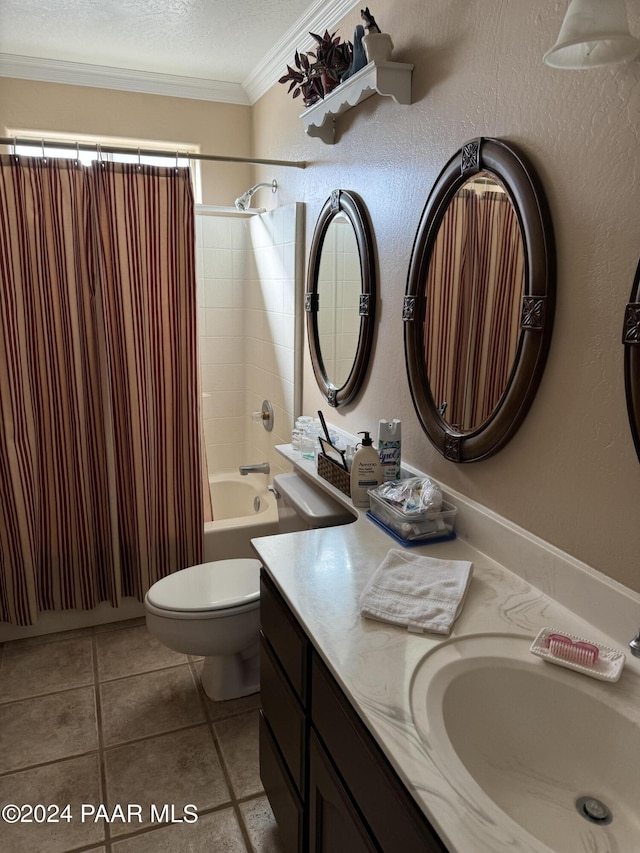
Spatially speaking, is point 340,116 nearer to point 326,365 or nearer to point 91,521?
point 326,365

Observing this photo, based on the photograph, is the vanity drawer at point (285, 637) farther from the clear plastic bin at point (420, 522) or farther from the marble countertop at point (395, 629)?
the clear plastic bin at point (420, 522)

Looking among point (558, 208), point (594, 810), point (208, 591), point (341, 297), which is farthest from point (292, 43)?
point (594, 810)

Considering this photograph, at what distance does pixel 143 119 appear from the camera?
3154mm

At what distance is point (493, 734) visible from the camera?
1.04 meters

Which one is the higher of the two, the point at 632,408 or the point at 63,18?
the point at 63,18

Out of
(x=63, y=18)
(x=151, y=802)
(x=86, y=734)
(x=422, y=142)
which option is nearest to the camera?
(x=422, y=142)

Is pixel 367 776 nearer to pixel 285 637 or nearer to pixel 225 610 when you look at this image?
pixel 285 637

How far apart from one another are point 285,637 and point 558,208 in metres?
1.08

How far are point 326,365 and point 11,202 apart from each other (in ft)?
4.38

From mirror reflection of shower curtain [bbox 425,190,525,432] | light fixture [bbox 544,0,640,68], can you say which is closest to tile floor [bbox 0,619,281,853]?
mirror reflection of shower curtain [bbox 425,190,525,432]

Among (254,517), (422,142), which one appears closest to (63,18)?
(422,142)

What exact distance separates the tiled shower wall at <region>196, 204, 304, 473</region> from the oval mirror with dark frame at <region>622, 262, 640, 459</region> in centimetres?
180

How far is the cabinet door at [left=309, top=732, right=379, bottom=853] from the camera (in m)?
1.02

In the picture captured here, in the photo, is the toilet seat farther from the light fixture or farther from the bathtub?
the light fixture
